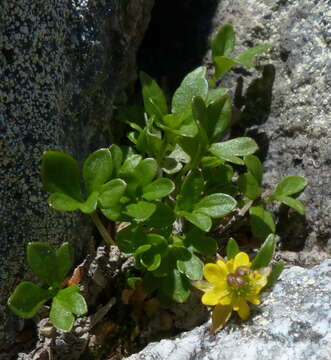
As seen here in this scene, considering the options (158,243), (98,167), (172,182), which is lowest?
(158,243)

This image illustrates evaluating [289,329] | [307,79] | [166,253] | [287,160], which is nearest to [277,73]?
[307,79]

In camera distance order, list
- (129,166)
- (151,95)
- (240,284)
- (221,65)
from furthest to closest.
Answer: (221,65) → (151,95) → (129,166) → (240,284)

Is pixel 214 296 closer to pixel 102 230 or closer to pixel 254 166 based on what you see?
pixel 102 230

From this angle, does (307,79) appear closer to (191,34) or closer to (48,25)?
(191,34)

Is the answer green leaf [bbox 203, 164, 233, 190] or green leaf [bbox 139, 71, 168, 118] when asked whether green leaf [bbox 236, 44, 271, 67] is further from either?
green leaf [bbox 203, 164, 233, 190]

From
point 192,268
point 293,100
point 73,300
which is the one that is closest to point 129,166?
point 192,268

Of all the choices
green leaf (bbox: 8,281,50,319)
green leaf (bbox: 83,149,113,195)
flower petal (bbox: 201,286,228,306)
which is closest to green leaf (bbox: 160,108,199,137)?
green leaf (bbox: 83,149,113,195)
